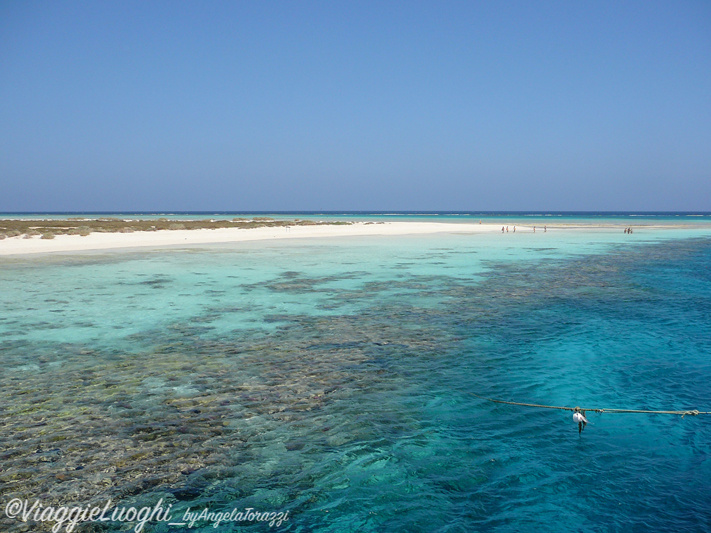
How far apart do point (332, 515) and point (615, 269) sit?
1080 inches

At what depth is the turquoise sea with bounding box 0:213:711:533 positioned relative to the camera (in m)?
5.52

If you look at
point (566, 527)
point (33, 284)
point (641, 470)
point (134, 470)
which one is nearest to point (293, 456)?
point (134, 470)

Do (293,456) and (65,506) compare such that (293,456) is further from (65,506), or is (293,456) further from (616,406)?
(616,406)

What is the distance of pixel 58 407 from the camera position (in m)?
7.87

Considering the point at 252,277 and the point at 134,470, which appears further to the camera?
the point at 252,277

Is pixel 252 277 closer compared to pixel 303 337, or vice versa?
pixel 303 337

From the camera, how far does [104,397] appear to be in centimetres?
830

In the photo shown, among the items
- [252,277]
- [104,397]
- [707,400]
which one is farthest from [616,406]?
[252,277]

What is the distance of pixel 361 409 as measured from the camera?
26.3 feet

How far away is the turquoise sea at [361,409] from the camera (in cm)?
552

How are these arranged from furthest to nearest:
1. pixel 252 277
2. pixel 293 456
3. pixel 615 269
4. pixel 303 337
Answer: pixel 615 269, pixel 252 277, pixel 303 337, pixel 293 456

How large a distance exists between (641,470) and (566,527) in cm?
181

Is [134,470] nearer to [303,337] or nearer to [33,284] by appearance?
[303,337]

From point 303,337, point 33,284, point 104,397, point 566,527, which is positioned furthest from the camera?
point 33,284
